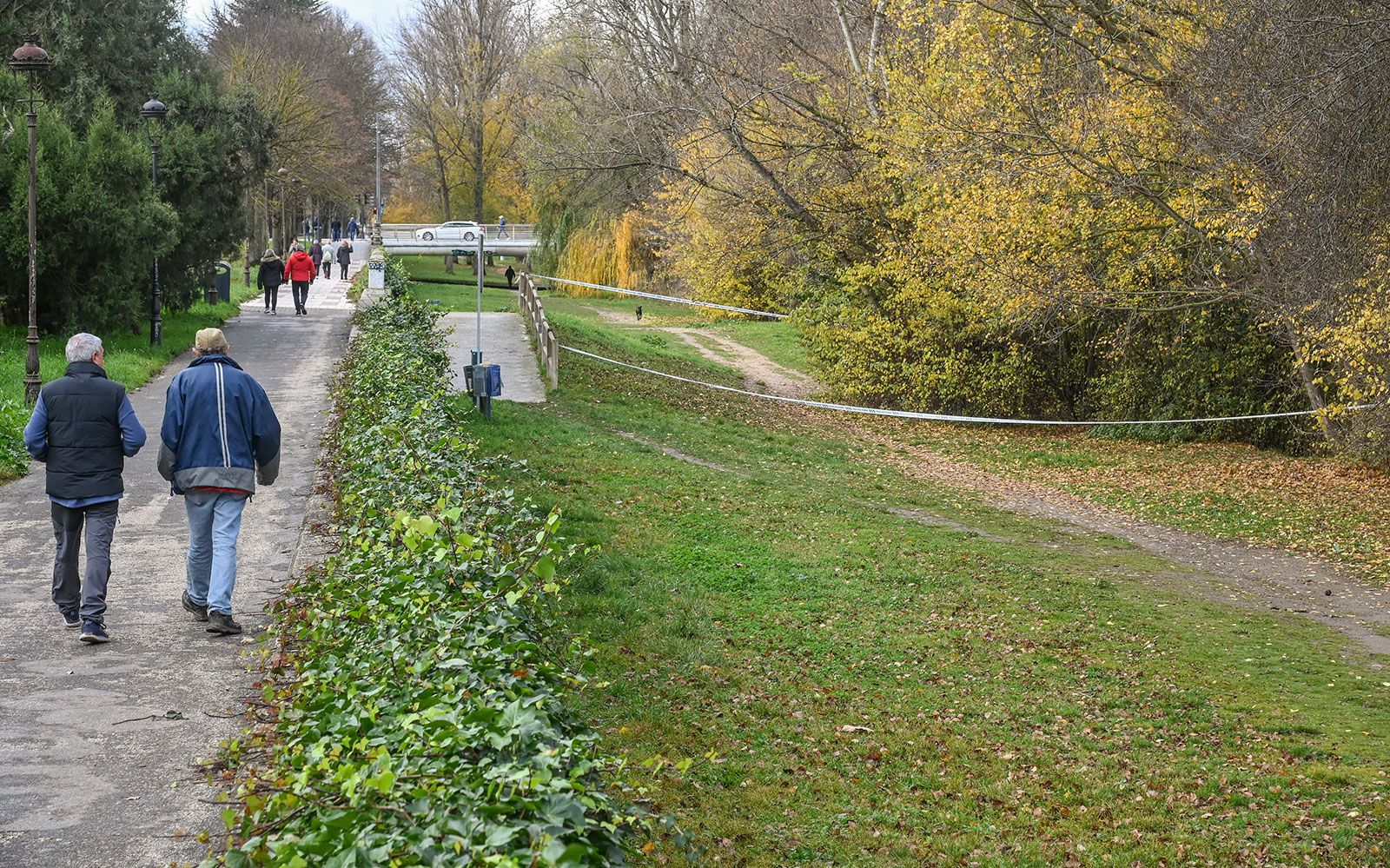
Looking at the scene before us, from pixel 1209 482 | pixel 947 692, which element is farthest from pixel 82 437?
pixel 1209 482

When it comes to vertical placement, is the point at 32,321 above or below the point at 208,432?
above

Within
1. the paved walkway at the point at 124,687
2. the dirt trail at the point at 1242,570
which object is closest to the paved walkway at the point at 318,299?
the dirt trail at the point at 1242,570

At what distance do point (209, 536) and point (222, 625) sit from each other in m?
0.67

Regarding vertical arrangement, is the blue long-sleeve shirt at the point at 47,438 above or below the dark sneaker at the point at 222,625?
above

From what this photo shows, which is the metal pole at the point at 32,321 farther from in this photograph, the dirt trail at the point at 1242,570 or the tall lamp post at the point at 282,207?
the tall lamp post at the point at 282,207

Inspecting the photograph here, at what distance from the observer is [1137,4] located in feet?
61.7

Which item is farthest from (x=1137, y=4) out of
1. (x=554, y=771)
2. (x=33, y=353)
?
(x=554, y=771)

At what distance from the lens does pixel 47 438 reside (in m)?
7.93

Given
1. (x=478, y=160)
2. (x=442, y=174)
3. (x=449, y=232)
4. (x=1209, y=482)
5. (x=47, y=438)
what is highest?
(x=478, y=160)

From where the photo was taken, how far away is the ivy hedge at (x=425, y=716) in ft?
10.4

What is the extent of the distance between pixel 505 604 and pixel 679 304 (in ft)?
145

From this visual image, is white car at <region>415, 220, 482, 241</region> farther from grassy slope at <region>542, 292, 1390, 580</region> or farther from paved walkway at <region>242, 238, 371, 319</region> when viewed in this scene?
grassy slope at <region>542, 292, 1390, 580</region>

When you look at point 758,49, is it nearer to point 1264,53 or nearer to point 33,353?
point 1264,53

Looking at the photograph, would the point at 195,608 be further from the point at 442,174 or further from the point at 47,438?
the point at 442,174
